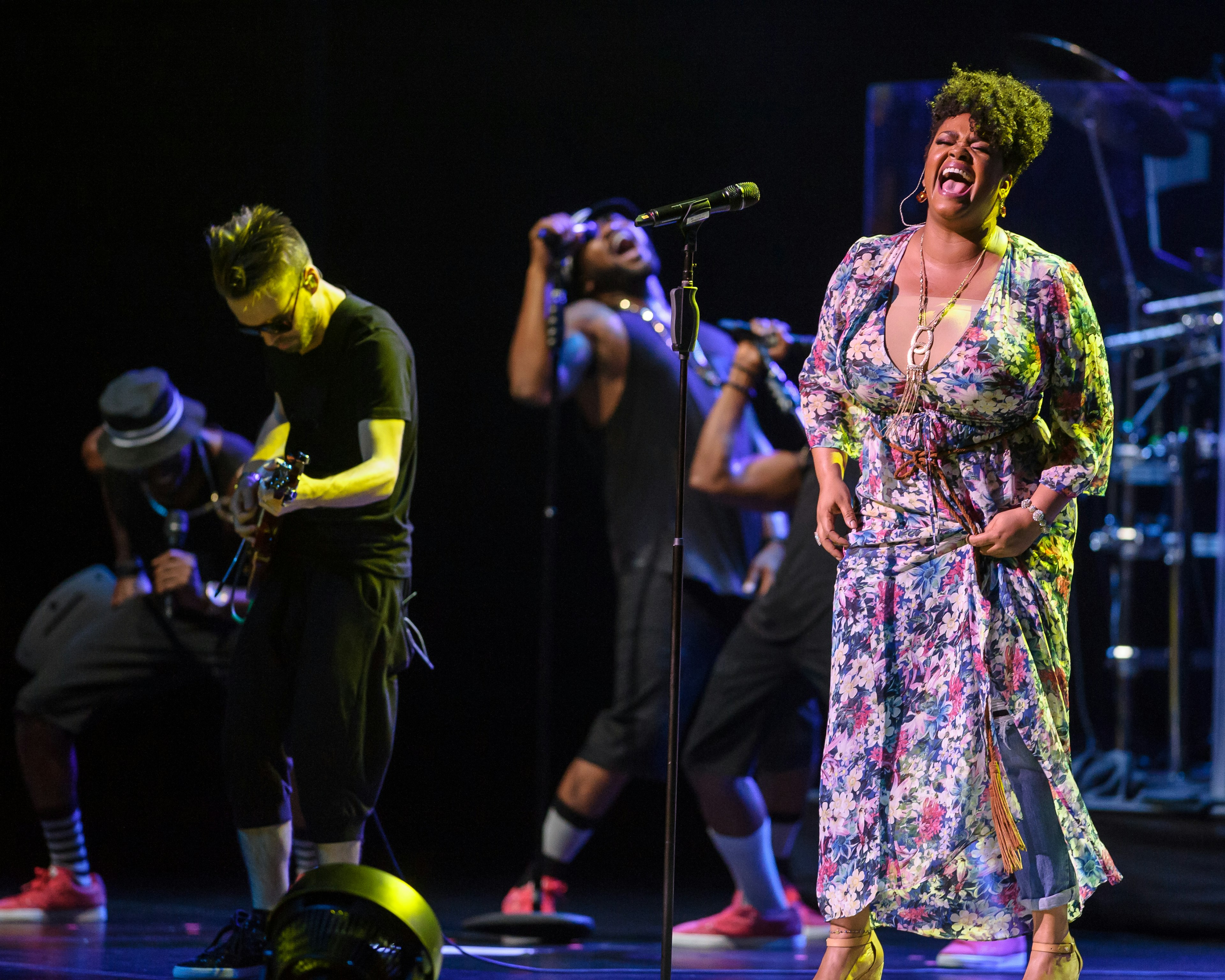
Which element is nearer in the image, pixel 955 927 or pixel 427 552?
pixel 955 927

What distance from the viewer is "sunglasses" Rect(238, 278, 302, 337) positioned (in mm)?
3215

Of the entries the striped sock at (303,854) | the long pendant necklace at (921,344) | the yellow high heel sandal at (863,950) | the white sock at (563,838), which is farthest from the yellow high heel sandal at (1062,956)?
the striped sock at (303,854)

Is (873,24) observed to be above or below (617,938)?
above

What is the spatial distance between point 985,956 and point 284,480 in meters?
2.19

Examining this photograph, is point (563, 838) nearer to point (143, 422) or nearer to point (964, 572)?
point (143, 422)

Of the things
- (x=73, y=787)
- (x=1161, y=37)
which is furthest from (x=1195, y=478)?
(x=73, y=787)

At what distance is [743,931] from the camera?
4090mm

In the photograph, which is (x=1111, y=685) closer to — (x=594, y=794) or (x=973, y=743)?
(x=594, y=794)

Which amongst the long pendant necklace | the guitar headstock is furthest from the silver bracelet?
the guitar headstock

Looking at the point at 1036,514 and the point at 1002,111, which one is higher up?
the point at 1002,111

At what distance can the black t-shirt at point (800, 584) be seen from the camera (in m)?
4.14

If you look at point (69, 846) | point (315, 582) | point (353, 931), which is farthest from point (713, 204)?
point (69, 846)

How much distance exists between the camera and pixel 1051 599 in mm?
→ 2701

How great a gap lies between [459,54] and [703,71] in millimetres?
867
